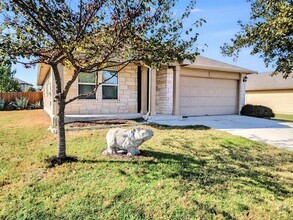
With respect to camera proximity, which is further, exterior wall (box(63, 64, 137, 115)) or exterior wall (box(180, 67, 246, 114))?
exterior wall (box(180, 67, 246, 114))

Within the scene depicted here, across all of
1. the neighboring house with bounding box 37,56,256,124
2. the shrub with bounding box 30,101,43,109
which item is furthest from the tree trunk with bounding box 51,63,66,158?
the shrub with bounding box 30,101,43,109

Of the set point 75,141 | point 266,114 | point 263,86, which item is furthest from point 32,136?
point 263,86

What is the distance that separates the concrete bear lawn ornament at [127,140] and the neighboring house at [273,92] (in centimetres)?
2236

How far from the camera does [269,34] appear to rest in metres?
5.61

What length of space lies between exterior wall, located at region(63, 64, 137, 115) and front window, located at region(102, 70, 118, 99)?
Result: 0.56ft

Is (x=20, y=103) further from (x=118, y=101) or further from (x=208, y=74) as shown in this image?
(x=208, y=74)

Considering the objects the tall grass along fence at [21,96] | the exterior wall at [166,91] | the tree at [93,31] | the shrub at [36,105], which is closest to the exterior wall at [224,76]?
the exterior wall at [166,91]

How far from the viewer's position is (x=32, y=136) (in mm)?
7539

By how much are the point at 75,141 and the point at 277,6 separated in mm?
6527

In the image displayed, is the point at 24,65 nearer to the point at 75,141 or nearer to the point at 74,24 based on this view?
the point at 74,24

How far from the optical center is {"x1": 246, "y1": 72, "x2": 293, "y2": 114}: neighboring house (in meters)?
22.6

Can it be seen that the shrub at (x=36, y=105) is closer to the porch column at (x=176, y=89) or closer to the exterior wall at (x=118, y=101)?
the exterior wall at (x=118, y=101)

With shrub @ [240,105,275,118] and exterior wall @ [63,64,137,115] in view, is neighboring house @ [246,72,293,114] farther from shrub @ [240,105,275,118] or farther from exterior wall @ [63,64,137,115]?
exterior wall @ [63,64,137,115]

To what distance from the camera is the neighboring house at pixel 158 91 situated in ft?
34.3
